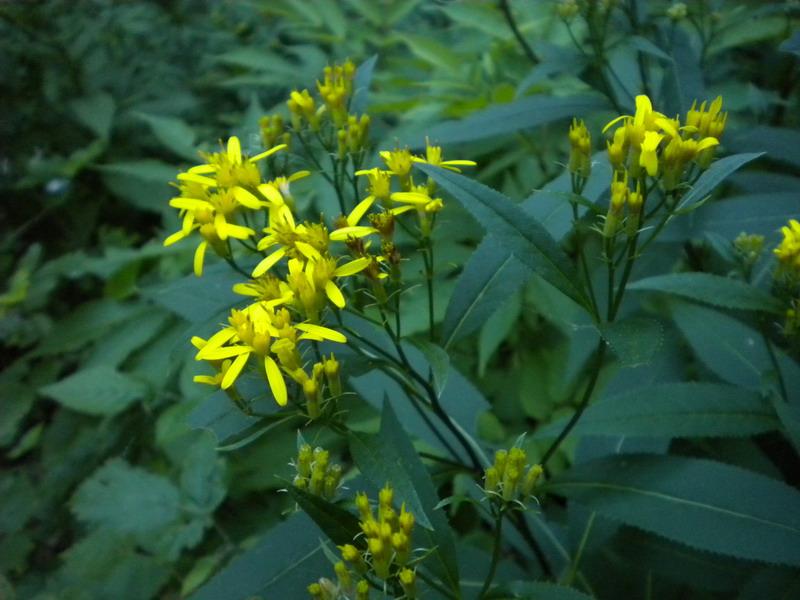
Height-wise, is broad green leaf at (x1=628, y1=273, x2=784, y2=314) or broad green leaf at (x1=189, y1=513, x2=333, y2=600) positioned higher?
broad green leaf at (x1=628, y1=273, x2=784, y2=314)

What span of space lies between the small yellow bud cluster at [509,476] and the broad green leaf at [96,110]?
2786 millimetres

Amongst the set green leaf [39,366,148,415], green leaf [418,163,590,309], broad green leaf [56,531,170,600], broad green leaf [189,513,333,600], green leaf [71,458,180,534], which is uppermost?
green leaf [418,163,590,309]

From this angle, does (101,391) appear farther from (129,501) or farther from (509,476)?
(509,476)

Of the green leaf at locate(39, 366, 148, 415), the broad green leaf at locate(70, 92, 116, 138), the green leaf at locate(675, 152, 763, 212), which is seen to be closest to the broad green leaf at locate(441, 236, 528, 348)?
the green leaf at locate(675, 152, 763, 212)

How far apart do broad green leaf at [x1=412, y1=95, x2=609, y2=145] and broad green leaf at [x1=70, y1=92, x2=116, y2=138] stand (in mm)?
1925

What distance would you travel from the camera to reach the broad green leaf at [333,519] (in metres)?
0.99

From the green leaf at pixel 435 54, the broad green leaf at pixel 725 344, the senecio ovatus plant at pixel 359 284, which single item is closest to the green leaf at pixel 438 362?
the senecio ovatus plant at pixel 359 284

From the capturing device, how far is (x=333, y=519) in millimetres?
1009

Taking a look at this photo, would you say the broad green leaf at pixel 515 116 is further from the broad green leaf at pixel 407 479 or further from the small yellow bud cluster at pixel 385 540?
the small yellow bud cluster at pixel 385 540

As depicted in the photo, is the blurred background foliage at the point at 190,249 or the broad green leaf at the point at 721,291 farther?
the blurred background foliage at the point at 190,249

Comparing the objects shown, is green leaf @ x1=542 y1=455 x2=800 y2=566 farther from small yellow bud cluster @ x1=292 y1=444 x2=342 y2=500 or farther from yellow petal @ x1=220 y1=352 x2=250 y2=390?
yellow petal @ x1=220 y1=352 x2=250 y2=390

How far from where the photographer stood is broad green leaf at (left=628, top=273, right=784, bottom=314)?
4.32 ft

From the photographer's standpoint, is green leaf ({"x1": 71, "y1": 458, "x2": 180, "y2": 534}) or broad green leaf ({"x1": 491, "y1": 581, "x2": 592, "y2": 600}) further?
green leaf ({"x1": 71, "y1": 458, "x2": 180, "y2": 534})

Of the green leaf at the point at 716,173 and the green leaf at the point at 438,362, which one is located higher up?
the green leaf at the point at 716,173
